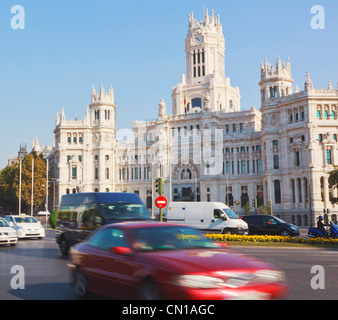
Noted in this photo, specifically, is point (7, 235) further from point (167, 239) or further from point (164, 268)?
point (164, 268)

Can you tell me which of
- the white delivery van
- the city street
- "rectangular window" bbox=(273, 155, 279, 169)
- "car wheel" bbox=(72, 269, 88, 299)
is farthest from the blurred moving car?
"rectangular window" bbox=(273, 155, 279, 169)

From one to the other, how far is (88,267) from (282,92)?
2493 inches

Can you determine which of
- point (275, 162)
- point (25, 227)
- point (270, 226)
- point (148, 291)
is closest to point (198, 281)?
point (148, 291)

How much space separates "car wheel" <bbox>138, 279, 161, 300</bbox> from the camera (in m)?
6.64

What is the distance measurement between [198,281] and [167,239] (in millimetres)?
1674

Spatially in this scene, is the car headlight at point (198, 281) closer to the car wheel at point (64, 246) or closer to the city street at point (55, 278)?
the city street at point (55, 278)

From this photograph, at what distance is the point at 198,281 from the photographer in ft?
20.8

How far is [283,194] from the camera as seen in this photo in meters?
64.6

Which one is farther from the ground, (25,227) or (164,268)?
(164,268)

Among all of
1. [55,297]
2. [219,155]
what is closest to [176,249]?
[55,297]

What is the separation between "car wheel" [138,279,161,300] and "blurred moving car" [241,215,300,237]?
25.2m

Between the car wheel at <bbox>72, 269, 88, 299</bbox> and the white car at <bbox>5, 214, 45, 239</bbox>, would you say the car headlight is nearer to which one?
the car wheel at <bbox>72, 269, 88, 299</bbox>

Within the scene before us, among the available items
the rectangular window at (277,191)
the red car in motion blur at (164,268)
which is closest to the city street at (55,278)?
the red car in motion blur at (164,268)

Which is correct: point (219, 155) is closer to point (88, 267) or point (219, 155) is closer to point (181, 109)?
point (181, 109)
